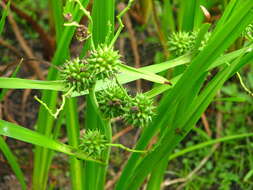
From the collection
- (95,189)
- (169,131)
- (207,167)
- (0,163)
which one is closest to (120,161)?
(207,167)

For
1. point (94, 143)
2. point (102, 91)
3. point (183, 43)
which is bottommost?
point (94, 143)

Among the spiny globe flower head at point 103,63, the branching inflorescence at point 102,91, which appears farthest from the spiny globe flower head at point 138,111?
the spiny globe flower head at point 103,63

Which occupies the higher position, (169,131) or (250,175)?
(169,131)

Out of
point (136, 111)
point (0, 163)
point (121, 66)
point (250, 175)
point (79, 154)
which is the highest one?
point (121, 66)

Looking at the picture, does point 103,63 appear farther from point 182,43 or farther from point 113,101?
point 182,43

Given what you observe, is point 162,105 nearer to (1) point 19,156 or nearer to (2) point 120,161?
(2) point 120,161

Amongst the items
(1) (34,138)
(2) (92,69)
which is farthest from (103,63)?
(1) (34,138)
